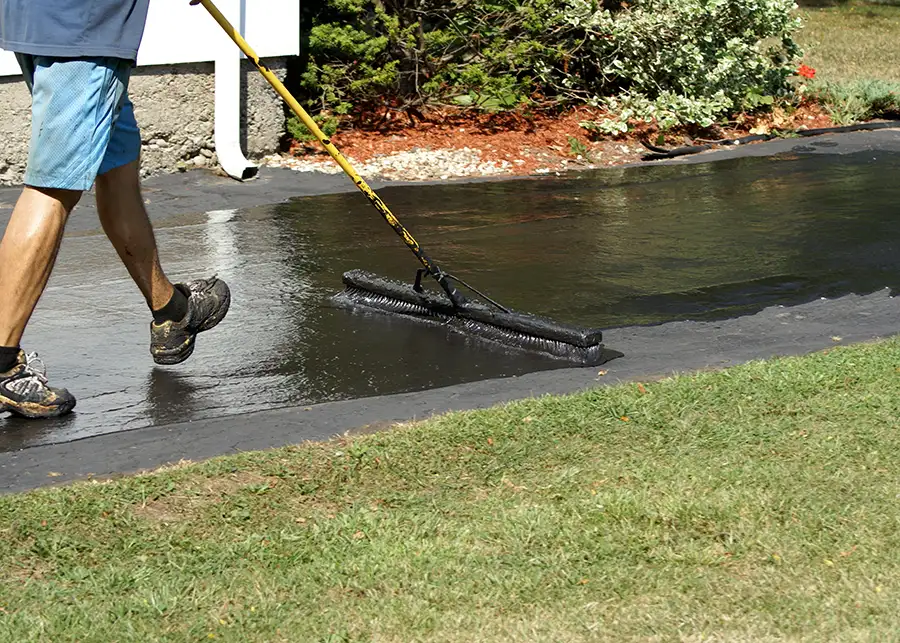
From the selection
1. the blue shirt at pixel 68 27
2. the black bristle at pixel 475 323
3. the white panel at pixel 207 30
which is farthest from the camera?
the white panel at pixel 207 30

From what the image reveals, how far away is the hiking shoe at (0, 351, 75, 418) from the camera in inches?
187

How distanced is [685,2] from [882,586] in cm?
944

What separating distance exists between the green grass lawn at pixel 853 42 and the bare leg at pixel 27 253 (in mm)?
11775

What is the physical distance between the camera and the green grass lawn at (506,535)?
10.3ft

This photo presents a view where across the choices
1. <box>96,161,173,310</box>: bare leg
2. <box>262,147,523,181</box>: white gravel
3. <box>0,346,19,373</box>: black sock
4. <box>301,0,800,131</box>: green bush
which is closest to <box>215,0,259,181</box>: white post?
<box>262,147,523,181</box>: white gravel

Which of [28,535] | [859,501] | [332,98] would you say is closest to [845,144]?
[332,98]

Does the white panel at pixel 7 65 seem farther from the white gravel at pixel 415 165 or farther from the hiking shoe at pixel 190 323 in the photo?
the hiking shoe at pixel 190 323

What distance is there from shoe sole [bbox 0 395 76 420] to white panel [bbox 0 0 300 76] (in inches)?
190

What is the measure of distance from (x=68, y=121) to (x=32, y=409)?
1.03m

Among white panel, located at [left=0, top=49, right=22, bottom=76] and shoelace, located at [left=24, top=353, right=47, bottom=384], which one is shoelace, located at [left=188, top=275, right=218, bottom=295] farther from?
white panel, located at [left=0, top=49, right=22, bottom=76]

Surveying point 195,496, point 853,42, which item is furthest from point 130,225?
point 853,42

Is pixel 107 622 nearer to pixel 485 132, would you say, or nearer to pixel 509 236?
pixel 509 236

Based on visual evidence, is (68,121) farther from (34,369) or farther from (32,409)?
(32,409)

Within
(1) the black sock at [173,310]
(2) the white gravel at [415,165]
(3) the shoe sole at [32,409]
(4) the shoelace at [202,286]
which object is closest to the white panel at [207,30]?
(2) the white gravel at [415,165]
